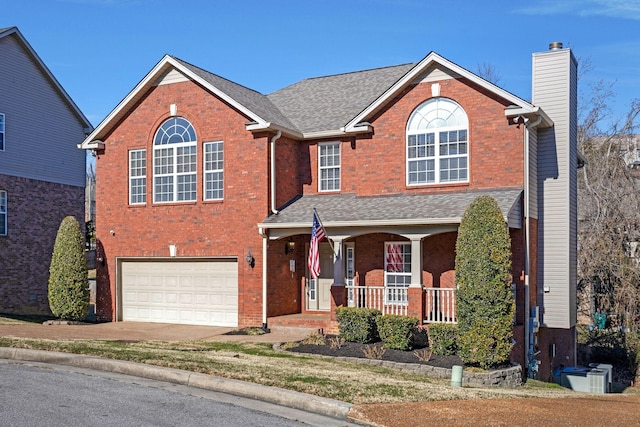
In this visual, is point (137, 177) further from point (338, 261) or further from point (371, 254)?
point (371, 254)

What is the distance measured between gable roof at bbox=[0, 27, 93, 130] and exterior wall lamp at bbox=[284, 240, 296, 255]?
12.9 metres

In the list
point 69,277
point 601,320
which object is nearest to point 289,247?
point 69,277

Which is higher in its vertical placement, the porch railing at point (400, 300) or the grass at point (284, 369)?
the porch railing at point (400, 300)

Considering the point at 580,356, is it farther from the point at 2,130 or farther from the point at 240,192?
the point at 2,130

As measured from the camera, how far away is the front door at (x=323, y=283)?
67.6 ft

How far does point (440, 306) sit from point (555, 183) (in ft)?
16.2

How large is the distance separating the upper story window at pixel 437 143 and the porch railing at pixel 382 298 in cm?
312

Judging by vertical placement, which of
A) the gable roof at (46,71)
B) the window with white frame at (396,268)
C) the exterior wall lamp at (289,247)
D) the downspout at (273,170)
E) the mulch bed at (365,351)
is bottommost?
the mulch bed at (365,351)

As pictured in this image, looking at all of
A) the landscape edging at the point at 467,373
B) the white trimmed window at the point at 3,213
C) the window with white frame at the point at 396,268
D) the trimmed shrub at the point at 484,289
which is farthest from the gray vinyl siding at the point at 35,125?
the trimmed shrub at the point at 484,289

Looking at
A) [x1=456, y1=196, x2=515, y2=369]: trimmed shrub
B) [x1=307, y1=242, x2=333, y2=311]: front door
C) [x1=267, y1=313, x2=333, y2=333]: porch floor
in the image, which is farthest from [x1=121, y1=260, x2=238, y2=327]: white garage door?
[x1=456, y1=196, x2=515, y2=369]: trimmed shrub

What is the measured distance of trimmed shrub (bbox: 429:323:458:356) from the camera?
49.3 feet

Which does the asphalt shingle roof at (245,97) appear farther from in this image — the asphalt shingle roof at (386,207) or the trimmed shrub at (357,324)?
the trimmed shrub at (357,324)

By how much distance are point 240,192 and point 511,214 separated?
792cm

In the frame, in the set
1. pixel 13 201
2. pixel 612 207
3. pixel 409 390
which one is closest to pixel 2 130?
pixel 13 201
